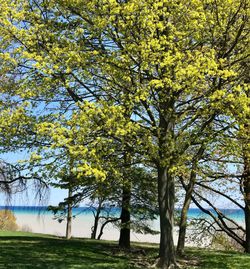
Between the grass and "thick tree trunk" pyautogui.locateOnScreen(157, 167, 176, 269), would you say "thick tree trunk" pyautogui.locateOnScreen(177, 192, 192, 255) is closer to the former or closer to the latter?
the grass

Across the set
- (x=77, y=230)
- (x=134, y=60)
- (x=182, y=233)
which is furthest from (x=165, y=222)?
(x=77, y=230)

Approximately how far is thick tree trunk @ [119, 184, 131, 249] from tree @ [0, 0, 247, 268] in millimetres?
4416

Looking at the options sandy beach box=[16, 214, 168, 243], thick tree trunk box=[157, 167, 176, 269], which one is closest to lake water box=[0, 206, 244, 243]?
sandy beach box=[16, 214, 168, 243]

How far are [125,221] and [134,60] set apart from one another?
383 inches

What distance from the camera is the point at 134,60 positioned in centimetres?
1162

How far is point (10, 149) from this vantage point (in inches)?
523

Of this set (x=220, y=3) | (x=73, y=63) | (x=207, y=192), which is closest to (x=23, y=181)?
(x=73, y=63)

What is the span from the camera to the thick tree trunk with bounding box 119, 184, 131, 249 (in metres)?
18.0

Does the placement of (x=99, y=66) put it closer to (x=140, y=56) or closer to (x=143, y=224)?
(x=140, y=56)

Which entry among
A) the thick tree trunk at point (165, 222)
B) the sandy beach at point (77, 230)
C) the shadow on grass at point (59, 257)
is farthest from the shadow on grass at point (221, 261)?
the sandy beach at point (77, 230)

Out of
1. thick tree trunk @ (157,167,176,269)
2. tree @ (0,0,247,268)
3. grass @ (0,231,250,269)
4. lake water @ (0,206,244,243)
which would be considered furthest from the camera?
lake water @ (0,206,244,243)

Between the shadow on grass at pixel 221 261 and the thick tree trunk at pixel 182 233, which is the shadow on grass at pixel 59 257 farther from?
the shadow on grass at pixel 221 261

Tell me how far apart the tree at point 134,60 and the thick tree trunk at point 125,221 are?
4.42 m

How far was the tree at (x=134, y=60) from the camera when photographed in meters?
10.8
